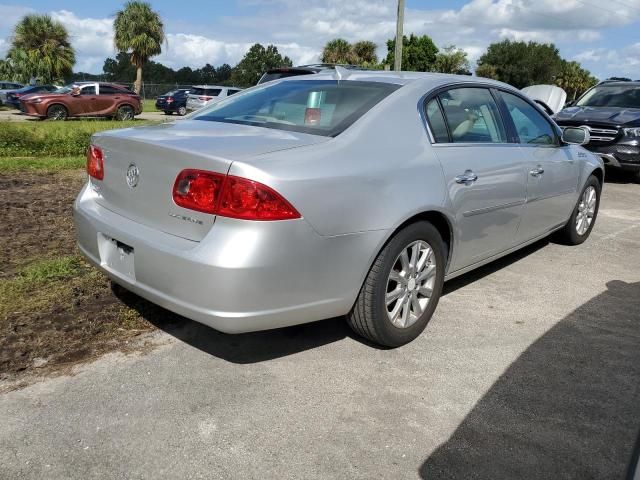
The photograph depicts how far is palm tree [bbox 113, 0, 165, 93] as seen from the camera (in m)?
42.0

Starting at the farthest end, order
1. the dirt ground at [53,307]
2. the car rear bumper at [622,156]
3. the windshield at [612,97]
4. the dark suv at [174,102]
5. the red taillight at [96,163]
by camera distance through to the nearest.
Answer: the dark suv at [174,102] → the windshield at [612,97] → the car rear bumper at [622,156] → the red taillight at [96,163] → the dirt ground at [53,307]

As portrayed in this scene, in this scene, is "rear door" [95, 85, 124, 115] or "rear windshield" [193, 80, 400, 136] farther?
"rear door" [95, 85, 124, 115]

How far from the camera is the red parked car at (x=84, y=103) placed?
21.1 metres

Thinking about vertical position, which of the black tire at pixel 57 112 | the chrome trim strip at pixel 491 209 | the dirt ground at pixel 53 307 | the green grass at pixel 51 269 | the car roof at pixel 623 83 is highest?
the car roof at pixel 623 83

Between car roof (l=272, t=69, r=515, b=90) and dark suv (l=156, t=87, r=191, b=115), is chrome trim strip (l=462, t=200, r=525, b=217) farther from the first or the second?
dark suv (l=156, t=87, r=191, b=115)

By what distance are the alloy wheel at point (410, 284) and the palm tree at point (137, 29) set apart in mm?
43242

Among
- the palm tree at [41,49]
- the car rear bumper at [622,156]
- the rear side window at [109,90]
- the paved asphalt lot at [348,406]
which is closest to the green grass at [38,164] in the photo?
the paved asphalt lot at [348,406]

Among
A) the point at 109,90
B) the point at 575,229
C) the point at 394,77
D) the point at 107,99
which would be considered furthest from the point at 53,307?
the point at 109,90

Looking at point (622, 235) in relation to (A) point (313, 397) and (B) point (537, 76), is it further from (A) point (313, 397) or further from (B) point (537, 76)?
(B) point (537, 76)

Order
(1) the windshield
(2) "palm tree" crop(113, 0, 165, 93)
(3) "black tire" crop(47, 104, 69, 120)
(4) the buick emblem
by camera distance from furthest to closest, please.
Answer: (2) "palm tree" crop(113, 0, 165, 93), (3) "black tire" crop(47, 104, 69, 120), (1) the windshield, (4) the buick emblem

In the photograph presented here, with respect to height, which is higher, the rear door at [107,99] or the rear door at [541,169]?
the rear door at [541,169]

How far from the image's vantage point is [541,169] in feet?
14.7

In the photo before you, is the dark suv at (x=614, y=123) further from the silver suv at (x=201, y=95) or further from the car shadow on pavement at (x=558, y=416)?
the silver suv at (x=201, y=95)

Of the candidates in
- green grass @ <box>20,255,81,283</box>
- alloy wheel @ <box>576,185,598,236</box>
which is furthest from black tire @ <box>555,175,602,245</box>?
green grass @ <box>20,255,81,283</box>
